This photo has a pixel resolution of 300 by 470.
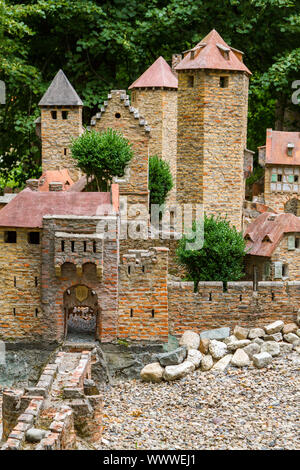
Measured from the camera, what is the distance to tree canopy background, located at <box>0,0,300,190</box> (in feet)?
133

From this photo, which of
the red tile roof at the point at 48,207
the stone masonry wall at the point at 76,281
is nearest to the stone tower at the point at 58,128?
the red tile roof at the point at 48,207

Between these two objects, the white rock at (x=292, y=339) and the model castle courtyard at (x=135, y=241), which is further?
the white rock at (x=292, y=339)

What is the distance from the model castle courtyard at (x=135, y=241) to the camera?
2456 cm

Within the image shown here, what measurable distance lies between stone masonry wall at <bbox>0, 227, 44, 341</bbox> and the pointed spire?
1191cm

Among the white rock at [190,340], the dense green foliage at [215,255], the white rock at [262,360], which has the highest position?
the dense green foliage at [215,255]

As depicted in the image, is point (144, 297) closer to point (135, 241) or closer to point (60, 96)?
point (135, 241)

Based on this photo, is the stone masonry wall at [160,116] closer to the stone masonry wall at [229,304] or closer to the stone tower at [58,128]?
the stone tower at [58,128]

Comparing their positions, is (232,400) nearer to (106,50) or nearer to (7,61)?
(7,61)

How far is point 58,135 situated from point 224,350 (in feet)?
49.7

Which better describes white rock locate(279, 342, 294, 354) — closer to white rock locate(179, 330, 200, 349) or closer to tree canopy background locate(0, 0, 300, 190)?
white rock locate(179, 330, 200, 349)

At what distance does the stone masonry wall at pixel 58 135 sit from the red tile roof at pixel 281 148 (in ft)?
33.9

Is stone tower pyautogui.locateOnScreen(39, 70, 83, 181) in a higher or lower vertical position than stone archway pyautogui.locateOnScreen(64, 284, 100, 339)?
higher

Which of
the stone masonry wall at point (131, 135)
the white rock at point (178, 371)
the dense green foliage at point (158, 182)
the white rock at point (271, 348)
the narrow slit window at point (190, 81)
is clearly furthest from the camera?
the dense green foliage at point (158, 182)

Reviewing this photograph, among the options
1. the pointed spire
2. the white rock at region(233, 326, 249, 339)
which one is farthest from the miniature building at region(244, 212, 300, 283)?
the pointed spire
